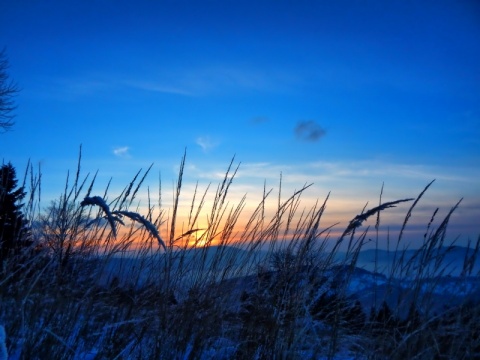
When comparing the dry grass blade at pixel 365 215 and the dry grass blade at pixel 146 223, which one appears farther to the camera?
the dry grass blade at pixel 365 215

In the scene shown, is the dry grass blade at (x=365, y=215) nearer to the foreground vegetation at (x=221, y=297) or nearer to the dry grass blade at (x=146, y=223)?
the foreground vegetation at (x=221, y=297)

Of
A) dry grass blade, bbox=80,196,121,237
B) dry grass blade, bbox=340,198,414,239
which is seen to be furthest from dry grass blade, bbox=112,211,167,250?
dry grass blade, bbox=340,198,414,239

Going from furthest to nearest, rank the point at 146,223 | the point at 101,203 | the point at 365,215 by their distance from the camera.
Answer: the point at 365,215 → the point at 101,203 → the point at 146,223

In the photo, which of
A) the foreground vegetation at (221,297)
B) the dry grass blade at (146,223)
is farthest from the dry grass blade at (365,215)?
the dry grass blade at (146,223)

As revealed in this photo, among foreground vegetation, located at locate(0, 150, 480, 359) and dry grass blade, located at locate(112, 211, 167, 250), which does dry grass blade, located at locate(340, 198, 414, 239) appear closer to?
foreground vegetation, located at locate(0, 150, 480, 359)

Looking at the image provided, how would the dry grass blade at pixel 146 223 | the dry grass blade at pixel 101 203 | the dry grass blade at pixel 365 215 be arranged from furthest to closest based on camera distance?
the dry grass blade at pixel 365 215 < the dry grass blade at pixel 101 203 < the dry grass blade at pixel 146 223

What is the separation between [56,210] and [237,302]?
1.30 m

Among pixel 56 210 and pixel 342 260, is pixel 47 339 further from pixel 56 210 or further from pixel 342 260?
pixel 342 260

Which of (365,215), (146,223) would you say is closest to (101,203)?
(146,223)

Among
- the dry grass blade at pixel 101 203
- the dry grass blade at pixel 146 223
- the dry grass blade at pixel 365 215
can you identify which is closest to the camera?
the dry grass blade at pixel 146 223

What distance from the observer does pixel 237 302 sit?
118 inches

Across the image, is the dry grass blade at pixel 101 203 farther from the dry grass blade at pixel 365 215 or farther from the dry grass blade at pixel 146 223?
the dry grass blade at pixel 365 215

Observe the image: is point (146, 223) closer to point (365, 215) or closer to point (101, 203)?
point (101, 203)

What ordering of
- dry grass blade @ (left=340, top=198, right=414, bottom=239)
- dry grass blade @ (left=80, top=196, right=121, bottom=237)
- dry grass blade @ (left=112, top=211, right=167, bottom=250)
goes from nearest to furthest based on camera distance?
dry grass blade @ (left=112, top=211, right=167, bottom=250) → dry grass blade @ (left=80, top=196, right=121, bottom=237) → dry grass blade @ (left=340, top=198, right=414, bottom=239)
